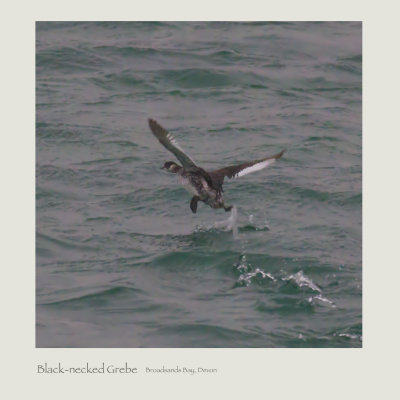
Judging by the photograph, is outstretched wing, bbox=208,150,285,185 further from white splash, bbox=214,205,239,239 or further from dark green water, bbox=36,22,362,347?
dark green water, bbox=36,22,362,347

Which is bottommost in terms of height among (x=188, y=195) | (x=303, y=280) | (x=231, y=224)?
(x=303, y=280)

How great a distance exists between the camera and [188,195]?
1173 cm

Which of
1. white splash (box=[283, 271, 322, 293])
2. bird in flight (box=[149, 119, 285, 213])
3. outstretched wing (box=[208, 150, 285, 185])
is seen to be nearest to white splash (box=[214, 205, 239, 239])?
bird in flight (box=[149, 119, 285, 213])

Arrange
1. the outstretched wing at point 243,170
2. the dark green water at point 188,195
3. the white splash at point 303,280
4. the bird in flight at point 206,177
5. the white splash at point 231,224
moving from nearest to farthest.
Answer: the dark green water at point 188,195 < the white splash at point 303,280 < the bird in flight at point 206,177 < the outstretched wing at point 243,170 < the white splash at point 231,224

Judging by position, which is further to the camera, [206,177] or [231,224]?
[231,224]

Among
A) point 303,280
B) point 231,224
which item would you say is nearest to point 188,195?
point 231,224

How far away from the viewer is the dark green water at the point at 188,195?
8.45 meters

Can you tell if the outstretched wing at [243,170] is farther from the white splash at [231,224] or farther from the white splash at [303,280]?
the white splash at [303,280]

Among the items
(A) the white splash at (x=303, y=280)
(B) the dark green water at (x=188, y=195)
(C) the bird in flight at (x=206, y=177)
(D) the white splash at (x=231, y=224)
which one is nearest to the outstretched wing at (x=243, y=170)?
(C) the bird in flight at (x=206, y=177)

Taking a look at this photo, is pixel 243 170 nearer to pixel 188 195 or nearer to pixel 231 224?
pixel 231 224

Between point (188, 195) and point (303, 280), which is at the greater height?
point (188, 195)

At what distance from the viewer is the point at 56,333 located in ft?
26.6

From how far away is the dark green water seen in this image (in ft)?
27.7
